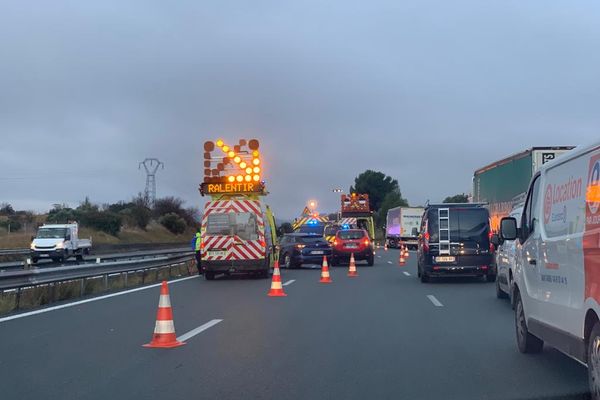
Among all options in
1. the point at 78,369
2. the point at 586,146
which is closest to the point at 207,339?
the point at 78,369

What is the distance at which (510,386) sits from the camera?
7.06 meters

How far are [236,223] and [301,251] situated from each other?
21.7 feet

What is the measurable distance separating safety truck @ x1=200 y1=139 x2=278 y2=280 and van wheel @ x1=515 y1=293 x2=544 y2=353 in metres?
13.7

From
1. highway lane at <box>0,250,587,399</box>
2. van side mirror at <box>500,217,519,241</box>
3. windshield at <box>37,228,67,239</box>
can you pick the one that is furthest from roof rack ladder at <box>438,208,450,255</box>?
windshield at <box>37,228,67,239</box>

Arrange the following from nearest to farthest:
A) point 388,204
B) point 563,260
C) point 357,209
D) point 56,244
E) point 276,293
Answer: point 563,260, point 276,293, point 56,244, point 357,209, point 388,204

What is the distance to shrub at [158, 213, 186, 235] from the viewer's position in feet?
257

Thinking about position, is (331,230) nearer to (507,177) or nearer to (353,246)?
(353,246)

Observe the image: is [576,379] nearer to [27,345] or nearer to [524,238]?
[524,238]

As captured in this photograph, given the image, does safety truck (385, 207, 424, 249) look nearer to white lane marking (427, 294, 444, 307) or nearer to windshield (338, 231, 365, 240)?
windshield (338, 231, 365, 240)

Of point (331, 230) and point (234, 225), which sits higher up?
point (331, 230)

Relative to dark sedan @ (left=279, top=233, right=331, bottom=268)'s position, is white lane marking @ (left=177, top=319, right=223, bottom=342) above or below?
below

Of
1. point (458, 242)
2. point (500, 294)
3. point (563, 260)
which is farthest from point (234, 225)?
point (563, 260)

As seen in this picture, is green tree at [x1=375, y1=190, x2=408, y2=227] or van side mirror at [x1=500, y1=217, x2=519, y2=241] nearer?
van side mirror at [x1=500, y1=217, x2=519, y2=241]

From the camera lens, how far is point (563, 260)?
6664 millimetres
